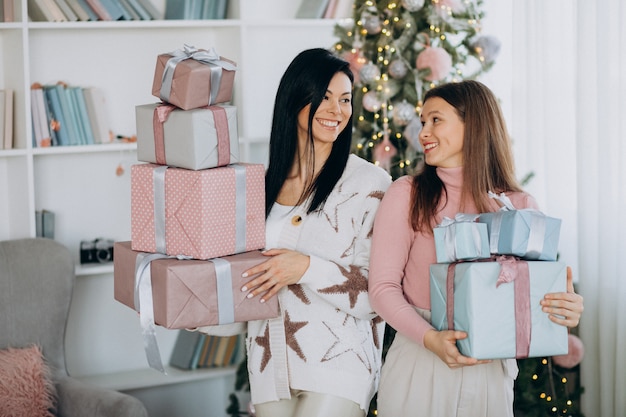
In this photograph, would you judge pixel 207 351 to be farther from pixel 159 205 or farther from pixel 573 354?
pixel 159 205

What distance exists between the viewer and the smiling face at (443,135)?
1.96 metres

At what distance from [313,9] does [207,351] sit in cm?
148

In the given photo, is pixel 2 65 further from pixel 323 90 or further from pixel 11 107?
pixel 323 90

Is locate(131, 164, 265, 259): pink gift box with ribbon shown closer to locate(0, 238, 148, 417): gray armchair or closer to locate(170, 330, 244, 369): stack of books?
locate(0, 238, 148, 417): gray armchair

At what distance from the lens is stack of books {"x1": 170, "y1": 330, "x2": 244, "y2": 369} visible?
3.60 meters

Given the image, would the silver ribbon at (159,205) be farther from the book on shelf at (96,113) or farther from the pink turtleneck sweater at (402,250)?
the book on shelf at (96,113)

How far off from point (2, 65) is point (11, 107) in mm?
211

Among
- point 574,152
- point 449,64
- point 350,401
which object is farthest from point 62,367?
point 574,152

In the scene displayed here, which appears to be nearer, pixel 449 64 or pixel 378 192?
pixel 378 192

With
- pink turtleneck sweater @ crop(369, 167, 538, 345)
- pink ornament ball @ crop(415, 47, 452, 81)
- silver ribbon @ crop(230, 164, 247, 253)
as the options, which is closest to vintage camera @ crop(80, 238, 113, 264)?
pink ornament ball @ crop(415, 47, 452, 81)

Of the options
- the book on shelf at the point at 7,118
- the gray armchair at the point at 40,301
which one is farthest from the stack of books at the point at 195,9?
the gray armchair at the point at 40,301

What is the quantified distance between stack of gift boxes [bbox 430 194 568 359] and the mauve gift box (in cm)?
43

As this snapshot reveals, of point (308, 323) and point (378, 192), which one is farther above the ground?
point (378, 192)

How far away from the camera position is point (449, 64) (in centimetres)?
313
